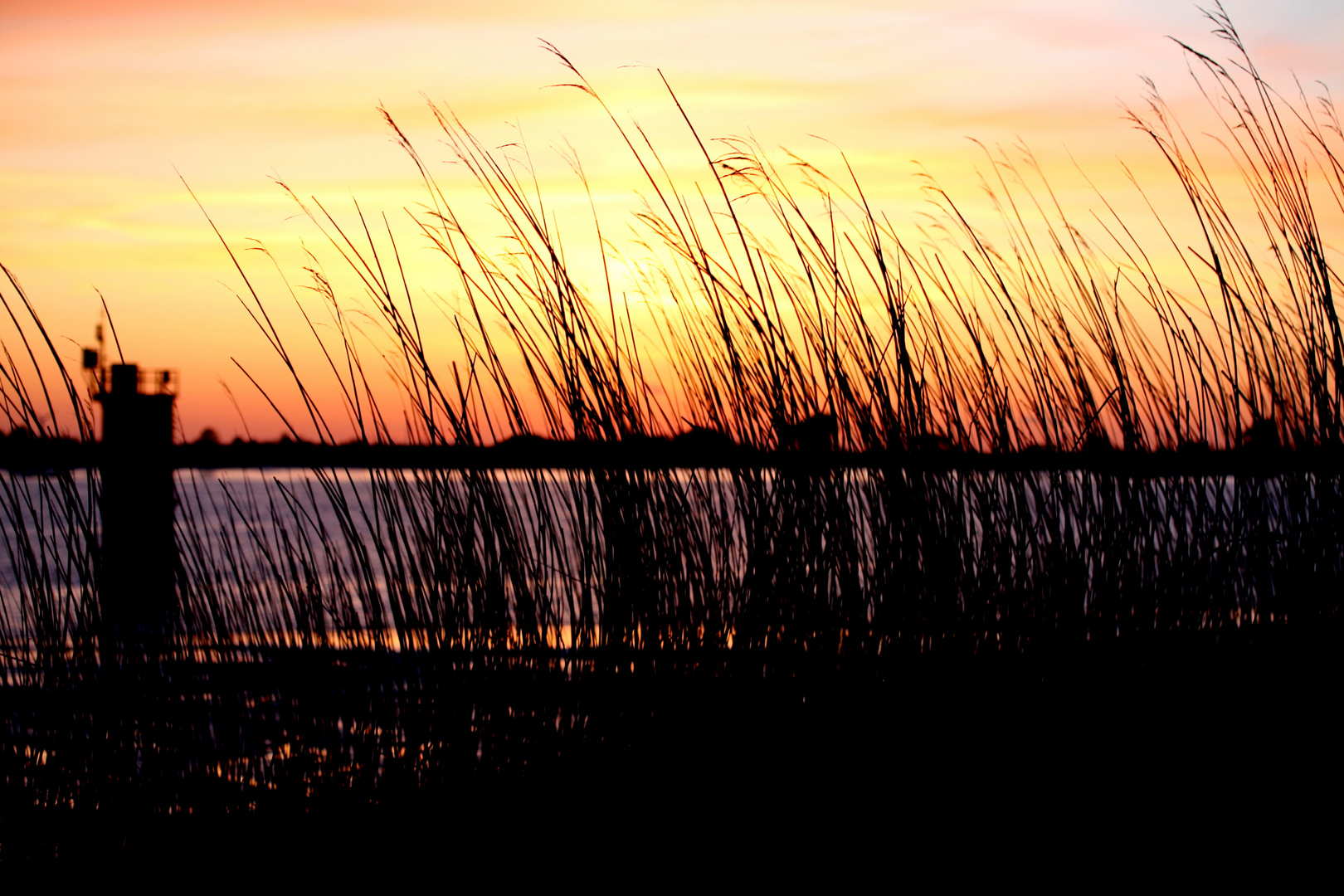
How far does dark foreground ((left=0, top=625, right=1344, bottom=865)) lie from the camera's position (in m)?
1.93

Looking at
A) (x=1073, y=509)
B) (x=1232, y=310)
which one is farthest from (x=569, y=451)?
(x=1232, y=310)

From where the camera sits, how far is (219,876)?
197 cm

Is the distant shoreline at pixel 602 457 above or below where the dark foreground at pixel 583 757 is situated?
above

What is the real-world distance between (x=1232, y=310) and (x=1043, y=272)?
403 mm

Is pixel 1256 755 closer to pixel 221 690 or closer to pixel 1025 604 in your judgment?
pixel 1025 604

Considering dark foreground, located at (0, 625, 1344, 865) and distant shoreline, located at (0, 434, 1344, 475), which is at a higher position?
distant shoreline, located at (0, 434, 1344, 475)

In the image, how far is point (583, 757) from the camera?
6.39 feet

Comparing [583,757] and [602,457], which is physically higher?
[602,457]

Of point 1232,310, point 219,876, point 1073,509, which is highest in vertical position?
point 1232,310

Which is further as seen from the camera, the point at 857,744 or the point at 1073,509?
the point at 1073,509

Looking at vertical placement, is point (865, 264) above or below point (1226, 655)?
above

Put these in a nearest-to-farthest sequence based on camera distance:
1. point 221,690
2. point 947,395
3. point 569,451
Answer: point 569,451
point 221,690
point 947,395

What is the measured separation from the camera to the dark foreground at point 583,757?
193 centimetres

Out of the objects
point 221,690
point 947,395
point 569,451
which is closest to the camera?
point 569,451
